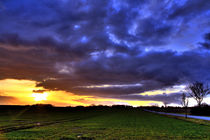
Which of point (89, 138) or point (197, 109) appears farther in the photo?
point (197, 109)

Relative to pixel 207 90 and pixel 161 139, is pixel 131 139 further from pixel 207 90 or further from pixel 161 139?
pixel 207 90

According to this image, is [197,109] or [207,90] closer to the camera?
[197,109]

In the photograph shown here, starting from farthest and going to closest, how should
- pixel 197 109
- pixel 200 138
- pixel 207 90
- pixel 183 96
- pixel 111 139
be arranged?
1. pixel 207 90
2. pixel 183 96
3. pixel 197 109
4. pixel 200 138
5. pixel 111 139

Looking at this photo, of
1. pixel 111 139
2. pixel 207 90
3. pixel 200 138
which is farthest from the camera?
pixel 207 90

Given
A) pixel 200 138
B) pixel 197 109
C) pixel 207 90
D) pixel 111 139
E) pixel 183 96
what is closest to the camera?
pixel 111 139

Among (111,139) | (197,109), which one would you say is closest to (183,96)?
(197,109)

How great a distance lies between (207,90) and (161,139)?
93259mm

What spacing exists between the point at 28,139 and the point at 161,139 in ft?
48.7

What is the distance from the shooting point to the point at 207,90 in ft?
328

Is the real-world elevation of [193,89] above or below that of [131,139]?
above

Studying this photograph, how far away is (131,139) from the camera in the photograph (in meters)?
20.3

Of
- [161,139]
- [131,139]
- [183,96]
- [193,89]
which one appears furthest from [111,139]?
[193,89]

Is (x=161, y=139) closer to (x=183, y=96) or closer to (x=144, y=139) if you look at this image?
(x=144, y=139)

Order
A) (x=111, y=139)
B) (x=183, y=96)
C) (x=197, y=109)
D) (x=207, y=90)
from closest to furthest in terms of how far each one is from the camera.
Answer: (x=111, y=139), (x=197, y=109), (x=183, y=96), (x=207, y=90)
